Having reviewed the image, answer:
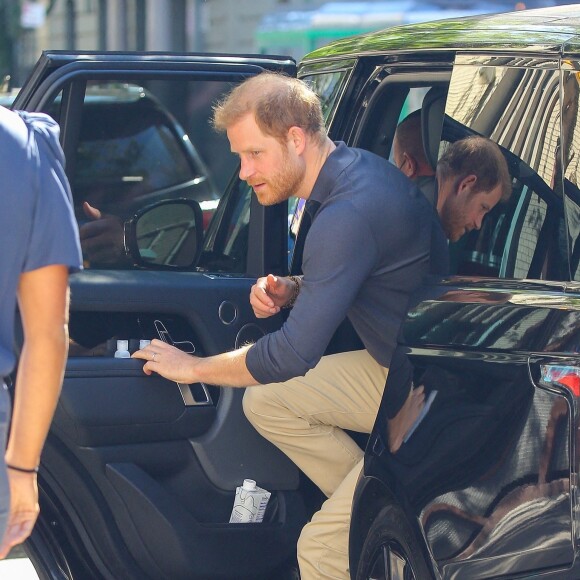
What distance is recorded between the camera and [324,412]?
3.30m

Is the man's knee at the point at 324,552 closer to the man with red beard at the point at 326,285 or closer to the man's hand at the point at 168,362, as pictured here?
the man with red beard at the point at 326,285

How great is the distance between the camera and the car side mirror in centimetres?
361

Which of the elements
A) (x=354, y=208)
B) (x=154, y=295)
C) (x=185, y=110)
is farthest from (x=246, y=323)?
(x=185, y=110)

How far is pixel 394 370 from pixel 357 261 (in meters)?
0.28

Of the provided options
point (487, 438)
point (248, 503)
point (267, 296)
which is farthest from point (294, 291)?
point (487, 438)

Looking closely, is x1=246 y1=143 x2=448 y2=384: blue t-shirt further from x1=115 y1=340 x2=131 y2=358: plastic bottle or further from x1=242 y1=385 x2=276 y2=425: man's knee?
x1=115 y1=340 x2=131 y2=358: plastic bottle

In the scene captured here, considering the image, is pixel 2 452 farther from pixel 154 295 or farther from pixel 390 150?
pixel 390 150

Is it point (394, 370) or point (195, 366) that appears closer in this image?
point (394, 370)

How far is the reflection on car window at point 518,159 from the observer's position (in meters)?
2.54

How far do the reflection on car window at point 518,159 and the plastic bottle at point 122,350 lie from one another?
97 cm

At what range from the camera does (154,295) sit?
333 centimetres

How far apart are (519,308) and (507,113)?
0.46 m

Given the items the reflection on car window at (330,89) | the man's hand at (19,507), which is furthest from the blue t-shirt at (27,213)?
the reflection on car window at (330,89)

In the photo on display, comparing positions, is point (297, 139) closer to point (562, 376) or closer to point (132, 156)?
point (562, 376)
